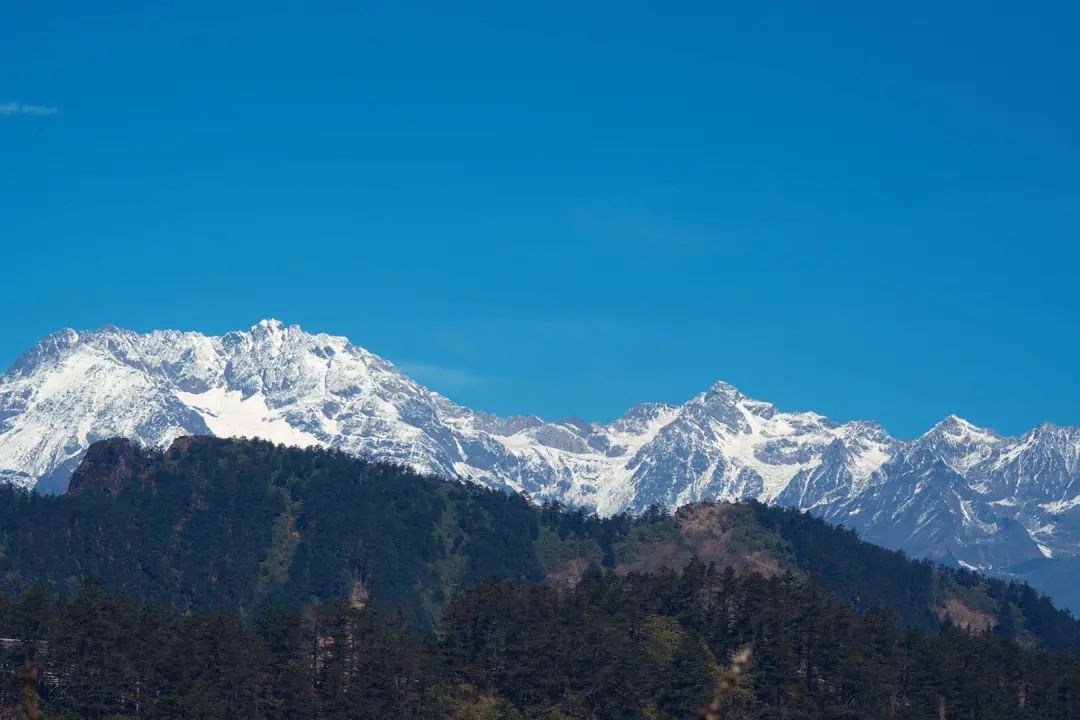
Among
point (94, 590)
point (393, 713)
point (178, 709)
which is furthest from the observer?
point (94, 590)

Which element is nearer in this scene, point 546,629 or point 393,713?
point 393,713

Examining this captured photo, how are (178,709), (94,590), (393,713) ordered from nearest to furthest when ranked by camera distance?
(178,709) < (393,713) < (94,590)

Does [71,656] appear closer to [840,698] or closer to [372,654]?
[372,654]

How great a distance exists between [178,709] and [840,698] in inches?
2843

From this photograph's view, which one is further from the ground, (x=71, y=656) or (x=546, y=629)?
(x=546, y=629)

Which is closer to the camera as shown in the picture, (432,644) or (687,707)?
(687,707)

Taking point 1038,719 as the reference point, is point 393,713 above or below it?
below

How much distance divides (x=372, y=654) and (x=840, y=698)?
51.4 meters

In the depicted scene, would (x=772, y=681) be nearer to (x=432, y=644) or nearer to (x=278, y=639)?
(x=432, y=644)

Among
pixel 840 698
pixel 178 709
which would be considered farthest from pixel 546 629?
pixel 178 709

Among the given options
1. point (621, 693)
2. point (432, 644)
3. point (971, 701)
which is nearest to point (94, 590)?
point (432, 644)

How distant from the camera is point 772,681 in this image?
194000 mm

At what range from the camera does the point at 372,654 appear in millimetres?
184875

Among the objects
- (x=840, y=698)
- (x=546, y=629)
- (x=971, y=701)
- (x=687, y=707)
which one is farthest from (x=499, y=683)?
(x=971, y=701)
